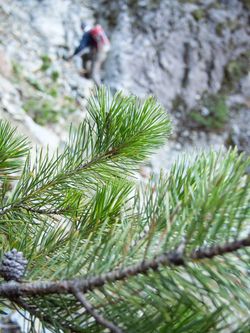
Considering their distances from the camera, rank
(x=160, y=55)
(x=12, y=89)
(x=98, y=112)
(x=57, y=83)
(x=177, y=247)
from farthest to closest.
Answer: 1. (x=160, y=55)
2. (x=57, y=83)
3. (x=12, y=89)
4. (x=98, y=112)
5. (x=177, y=247)

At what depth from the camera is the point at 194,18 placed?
10.2ft

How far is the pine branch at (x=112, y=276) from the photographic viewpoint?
190 millimetres

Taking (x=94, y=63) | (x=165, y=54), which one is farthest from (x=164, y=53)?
(x=94, y=63)

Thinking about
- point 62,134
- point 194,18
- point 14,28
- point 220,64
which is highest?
point 14,28

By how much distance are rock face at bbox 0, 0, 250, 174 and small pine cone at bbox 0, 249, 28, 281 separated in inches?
88.7

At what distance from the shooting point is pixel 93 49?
2.68 m

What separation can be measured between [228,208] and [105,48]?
110 inches

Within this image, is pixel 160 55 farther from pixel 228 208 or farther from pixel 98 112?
pixel 228 208

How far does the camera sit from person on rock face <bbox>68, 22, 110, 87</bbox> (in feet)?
8.45

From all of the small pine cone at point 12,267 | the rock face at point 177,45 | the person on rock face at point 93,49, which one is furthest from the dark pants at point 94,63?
the small pine cone at point 12,267

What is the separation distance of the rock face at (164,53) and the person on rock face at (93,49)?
99 mm

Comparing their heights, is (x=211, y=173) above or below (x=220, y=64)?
below

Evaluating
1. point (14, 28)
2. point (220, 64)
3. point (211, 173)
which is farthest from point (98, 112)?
point (220, 64)

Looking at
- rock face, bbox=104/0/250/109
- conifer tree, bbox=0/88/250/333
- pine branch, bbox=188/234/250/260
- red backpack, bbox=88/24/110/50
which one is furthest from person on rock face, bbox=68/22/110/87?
pine branch, bbox=188/234/250/260
